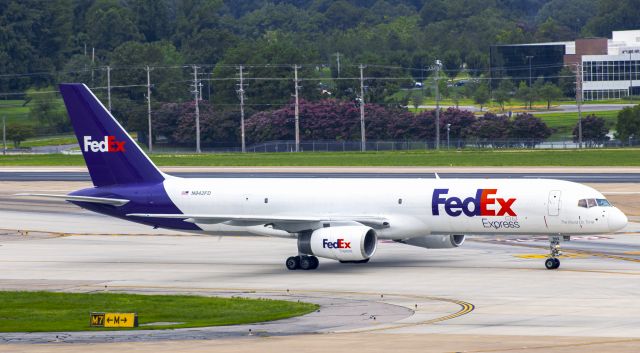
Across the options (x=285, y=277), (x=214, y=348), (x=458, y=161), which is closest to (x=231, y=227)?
(x=285, y=277)

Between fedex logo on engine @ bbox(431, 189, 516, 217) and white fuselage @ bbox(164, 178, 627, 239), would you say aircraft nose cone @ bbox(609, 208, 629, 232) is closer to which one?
white fuselage @ bbox(164, 178, 627, 239)

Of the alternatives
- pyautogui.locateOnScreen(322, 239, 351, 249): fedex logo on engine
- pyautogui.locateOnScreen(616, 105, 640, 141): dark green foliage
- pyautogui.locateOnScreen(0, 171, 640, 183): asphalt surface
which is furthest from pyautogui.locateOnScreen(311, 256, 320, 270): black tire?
pyautogui.locateOnScreen(616, 105, 640, 141): dark green foliage

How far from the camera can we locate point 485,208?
5156 centimetres

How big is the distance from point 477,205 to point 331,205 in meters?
6.59

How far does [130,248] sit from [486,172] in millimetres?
50295

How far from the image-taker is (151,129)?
191 meters

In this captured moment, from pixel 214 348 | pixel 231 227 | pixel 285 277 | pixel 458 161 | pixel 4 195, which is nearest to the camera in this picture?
pixel 214 348

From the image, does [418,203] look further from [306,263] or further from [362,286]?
[362,286]

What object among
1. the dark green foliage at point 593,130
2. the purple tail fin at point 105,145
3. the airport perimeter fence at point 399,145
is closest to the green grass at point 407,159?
the airport perimeter fence at point 399,145

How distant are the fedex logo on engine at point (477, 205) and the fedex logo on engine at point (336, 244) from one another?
3.94 metres

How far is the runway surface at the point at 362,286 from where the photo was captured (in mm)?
34031

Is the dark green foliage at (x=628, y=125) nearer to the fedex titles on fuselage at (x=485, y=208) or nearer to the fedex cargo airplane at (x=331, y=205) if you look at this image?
the fedex cargo airplane at (x=331, y=205)

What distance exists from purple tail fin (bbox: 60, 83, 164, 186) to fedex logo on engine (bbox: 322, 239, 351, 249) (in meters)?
→ 9.93

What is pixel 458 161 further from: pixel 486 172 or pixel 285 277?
pixel 285 277
